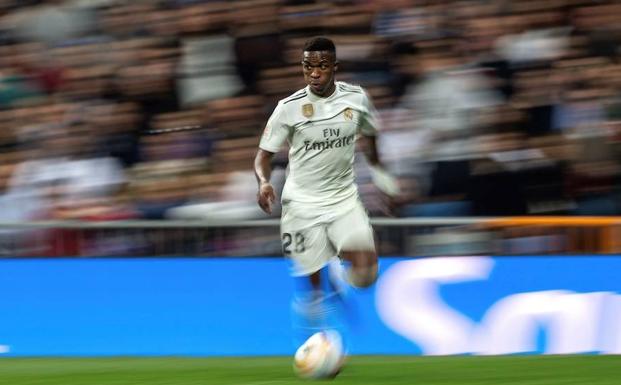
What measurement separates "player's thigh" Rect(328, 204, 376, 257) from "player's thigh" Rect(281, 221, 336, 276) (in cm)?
5

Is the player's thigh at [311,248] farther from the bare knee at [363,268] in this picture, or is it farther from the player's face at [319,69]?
the player's face at [319,69]

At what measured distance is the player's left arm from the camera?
24.8ft

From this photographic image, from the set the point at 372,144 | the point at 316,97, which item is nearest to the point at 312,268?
the point at 372,144

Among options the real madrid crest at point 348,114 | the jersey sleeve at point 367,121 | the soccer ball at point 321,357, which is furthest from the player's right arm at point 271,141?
the soccer ball at point 321,357

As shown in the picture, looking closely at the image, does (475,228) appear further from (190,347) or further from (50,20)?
(50,20)

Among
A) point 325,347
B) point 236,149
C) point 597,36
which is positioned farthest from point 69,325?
point 597,36

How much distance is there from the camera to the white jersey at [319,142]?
7379 millimetres

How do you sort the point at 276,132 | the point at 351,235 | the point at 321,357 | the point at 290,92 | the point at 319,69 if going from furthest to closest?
the point at 290,92
the point at 276,132
the point at 351,235
the point at 319,69
the point at 321,357

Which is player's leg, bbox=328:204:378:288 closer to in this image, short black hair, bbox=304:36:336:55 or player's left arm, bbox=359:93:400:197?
player's left arm, bbox=359:93:400:197

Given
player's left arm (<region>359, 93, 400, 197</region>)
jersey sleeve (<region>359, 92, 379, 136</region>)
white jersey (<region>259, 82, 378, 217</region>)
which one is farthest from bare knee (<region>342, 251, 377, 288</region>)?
jersey sleeve (<region>359, 92, 379, 136</region>)

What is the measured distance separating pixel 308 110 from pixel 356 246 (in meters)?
0.84

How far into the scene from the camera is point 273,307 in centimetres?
1036

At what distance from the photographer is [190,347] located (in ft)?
34.2

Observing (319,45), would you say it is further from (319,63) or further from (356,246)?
(356,246)
